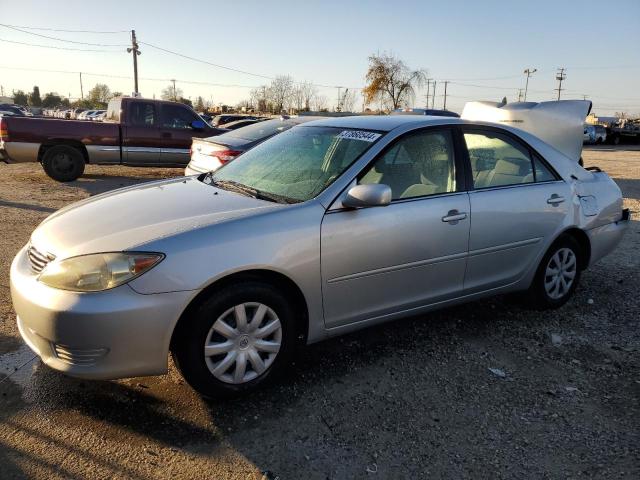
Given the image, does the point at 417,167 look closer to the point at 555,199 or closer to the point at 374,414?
the point at 555,199

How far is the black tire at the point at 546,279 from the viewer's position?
13.8 ft

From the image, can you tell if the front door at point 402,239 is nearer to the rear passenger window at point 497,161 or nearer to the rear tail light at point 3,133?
the rear passenger window at point 497,161

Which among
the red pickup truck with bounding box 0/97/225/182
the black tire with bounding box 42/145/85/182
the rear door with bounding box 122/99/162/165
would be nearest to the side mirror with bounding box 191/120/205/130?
the red pickup truck with bounding box 0/97/225/182

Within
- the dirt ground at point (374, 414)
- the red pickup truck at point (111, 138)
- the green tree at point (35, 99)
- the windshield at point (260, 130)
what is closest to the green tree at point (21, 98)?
the green tree at point (35, 99)

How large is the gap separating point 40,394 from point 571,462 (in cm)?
288

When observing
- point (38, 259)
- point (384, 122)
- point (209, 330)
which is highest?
point (384, 122)

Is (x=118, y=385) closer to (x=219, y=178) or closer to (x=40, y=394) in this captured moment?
(x=40, y=394)

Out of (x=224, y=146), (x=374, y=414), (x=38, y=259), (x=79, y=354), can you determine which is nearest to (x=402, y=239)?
(x=374, y=414)

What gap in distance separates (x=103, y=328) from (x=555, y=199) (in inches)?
137

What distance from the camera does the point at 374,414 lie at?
9.33 ft

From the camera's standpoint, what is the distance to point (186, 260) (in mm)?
2555

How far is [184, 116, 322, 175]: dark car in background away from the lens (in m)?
7.48

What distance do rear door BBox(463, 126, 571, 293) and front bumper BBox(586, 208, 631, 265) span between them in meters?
0.52

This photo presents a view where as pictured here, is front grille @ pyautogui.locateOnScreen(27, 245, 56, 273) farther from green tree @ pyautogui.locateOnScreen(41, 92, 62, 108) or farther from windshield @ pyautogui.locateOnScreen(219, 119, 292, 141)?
green tree @ pyautogui.locateOnScreen(41, 92, 62, 108)
